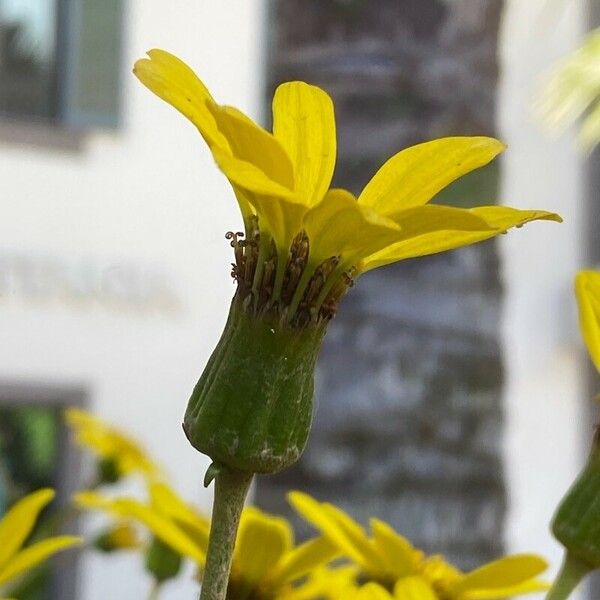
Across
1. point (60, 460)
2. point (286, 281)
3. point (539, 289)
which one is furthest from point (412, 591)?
point (539, 289)

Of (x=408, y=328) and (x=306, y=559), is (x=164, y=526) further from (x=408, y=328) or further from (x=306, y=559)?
(x=408, y=328)

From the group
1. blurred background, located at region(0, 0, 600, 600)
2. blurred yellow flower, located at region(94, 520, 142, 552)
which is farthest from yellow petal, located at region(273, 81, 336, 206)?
blurred background, located at region(0, 0, 600, 600)

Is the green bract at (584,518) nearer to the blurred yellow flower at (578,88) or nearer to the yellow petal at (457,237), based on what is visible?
the yellow petal at (457,237)

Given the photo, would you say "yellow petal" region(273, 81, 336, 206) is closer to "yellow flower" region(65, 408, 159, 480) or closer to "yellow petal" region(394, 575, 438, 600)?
"yellow petal" region(394, 575, 438, 600)

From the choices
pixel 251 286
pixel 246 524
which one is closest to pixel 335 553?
pixel 246 524

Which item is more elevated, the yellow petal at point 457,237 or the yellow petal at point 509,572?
the yellow petal at point 457,237

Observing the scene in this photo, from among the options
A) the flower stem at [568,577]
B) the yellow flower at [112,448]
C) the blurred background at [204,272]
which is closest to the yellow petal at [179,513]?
the flower stem at [568,577]
